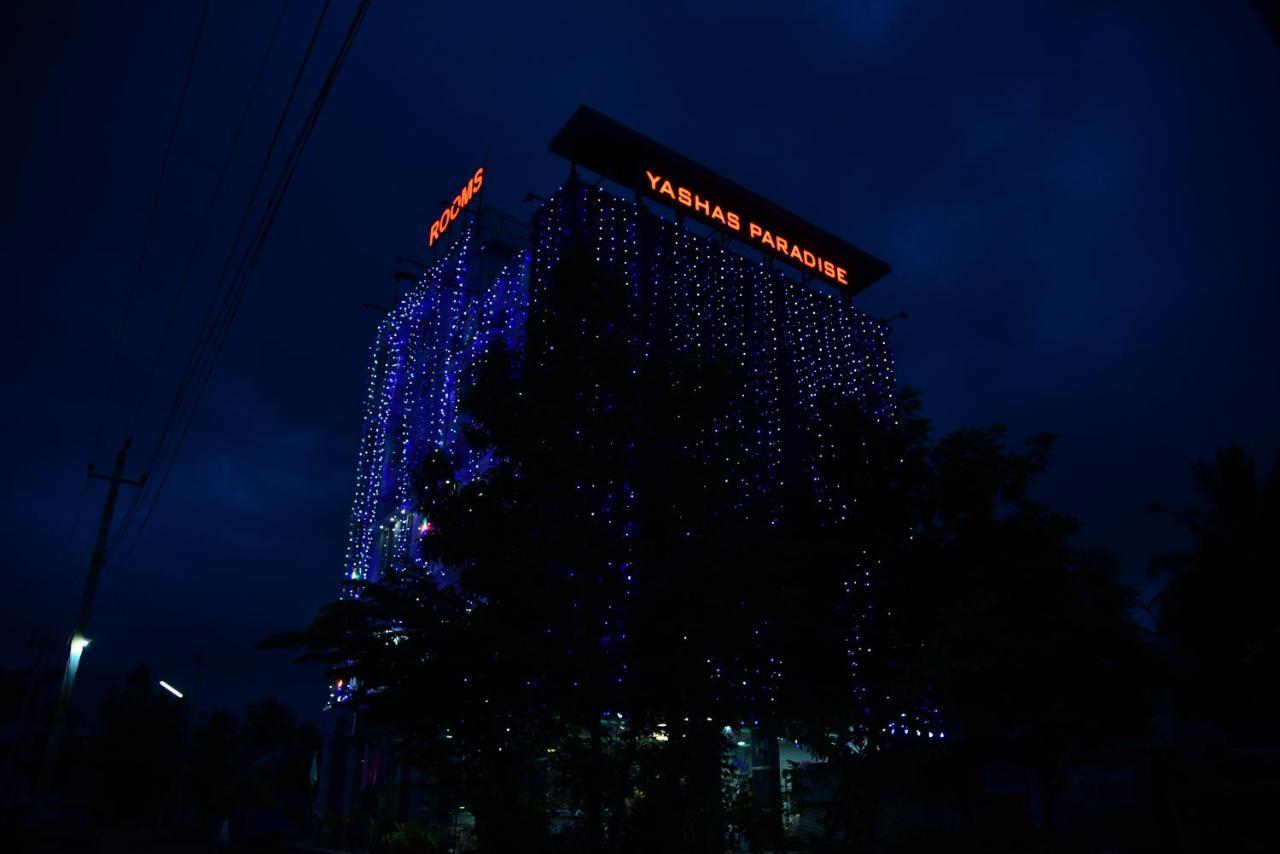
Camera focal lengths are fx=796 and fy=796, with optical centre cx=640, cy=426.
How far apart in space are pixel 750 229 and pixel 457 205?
12269 millimetres

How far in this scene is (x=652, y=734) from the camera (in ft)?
29.3

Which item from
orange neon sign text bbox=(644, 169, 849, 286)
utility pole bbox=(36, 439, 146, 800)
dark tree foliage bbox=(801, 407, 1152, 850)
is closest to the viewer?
dark tree foliage bbox=(801, 407, 1152, 850)

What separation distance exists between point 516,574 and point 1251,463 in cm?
2994

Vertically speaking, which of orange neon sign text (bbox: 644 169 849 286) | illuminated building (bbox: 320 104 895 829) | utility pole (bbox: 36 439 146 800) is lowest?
utility pole (bbox: 36 439 146 800)

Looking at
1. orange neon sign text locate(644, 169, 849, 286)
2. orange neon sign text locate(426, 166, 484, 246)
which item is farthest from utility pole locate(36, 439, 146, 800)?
orange neon sign text locate(644, 169, 849, 286)

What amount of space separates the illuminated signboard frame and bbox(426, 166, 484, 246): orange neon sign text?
3.51 meters

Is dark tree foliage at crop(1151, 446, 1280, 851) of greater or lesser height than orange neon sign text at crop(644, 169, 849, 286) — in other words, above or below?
below

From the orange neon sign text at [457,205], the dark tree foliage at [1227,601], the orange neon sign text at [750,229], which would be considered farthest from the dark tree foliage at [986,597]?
the orange neon sign text at [457,205]

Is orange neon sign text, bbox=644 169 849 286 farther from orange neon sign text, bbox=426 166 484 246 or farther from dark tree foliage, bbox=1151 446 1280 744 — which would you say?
dark tree foliage, bbox=1151 446 1280 744

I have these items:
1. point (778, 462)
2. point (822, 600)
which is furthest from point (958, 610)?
point (778, 462)

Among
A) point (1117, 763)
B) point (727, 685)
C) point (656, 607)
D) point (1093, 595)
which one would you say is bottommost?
point (1117, 763)

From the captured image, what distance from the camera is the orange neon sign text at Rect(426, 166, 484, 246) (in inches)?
1227

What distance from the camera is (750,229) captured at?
34.0m

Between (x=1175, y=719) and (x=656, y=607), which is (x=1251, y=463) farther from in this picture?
(x=656, y=607)
